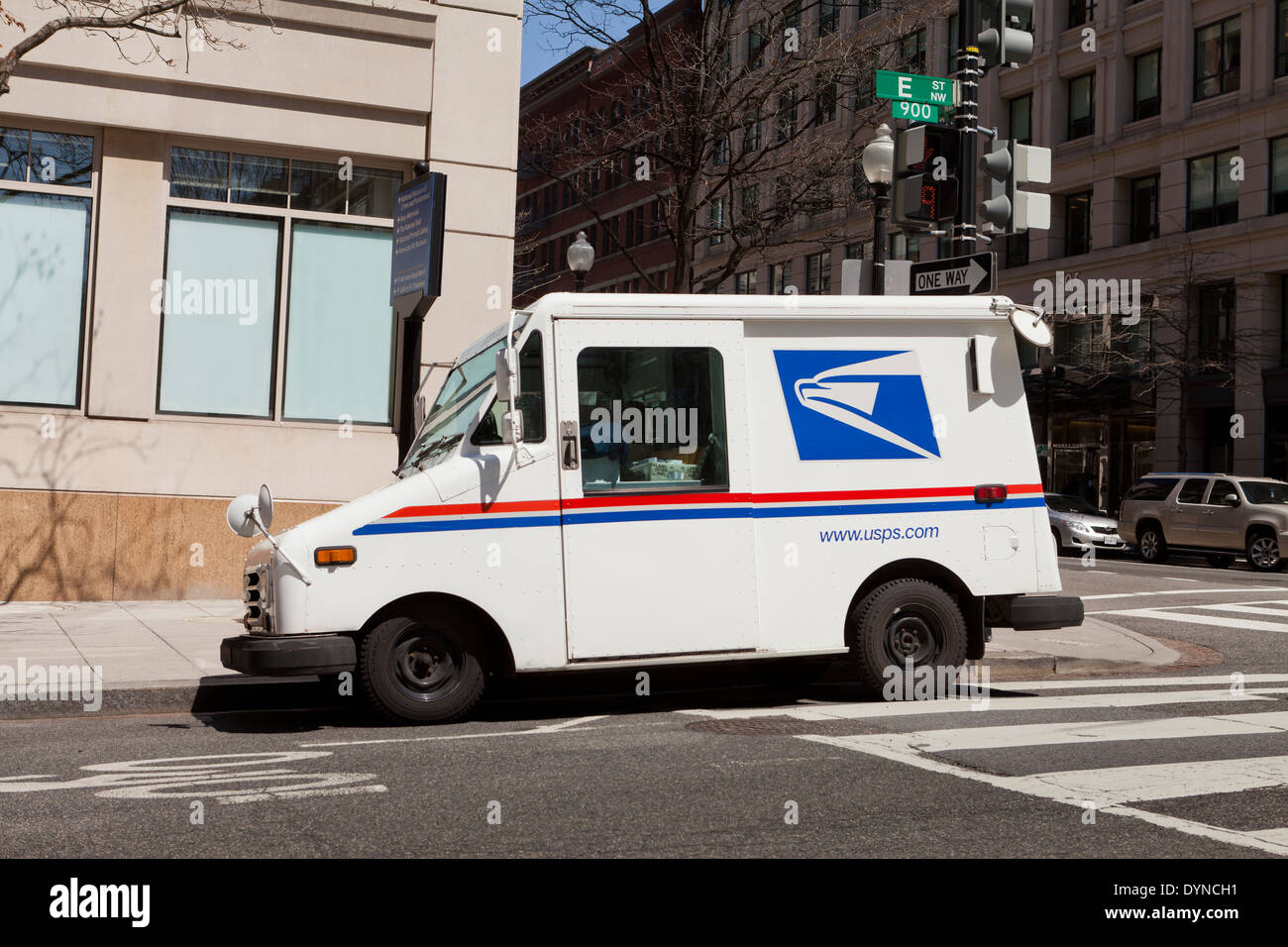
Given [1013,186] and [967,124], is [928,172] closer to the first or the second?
[967,124]

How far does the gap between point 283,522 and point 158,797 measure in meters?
8.91

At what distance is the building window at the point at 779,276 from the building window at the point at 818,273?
975 millimetres

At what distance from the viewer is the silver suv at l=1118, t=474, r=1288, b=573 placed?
27.0m

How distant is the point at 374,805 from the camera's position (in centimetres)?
587

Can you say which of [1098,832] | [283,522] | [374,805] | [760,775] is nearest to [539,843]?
[374,805]

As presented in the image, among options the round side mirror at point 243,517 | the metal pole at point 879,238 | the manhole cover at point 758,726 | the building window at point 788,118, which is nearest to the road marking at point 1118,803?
the manhole cover at point 758,726

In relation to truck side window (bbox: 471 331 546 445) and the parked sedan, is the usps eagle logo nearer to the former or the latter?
truck side window (bbox: 471 331 546 445)

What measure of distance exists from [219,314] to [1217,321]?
3084 cm

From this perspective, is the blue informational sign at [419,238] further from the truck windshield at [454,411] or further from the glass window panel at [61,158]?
the glass window panel at [61,158]

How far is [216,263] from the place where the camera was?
15.0m

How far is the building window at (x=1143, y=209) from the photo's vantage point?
40691mm

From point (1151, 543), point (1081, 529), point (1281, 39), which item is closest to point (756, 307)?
point (1151, 543)

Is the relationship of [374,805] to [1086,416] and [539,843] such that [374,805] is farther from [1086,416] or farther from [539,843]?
[1086,416]

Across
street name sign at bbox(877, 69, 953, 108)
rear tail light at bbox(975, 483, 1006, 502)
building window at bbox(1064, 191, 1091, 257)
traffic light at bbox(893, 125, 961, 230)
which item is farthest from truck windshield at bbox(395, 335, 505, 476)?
building window at bbox(1064, 191, 1091, 257)
